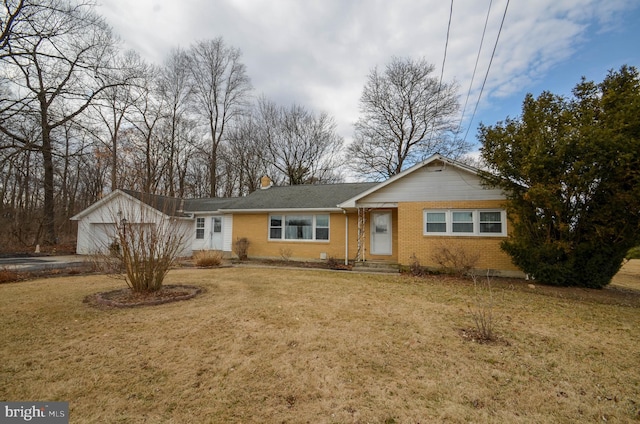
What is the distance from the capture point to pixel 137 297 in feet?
22.8

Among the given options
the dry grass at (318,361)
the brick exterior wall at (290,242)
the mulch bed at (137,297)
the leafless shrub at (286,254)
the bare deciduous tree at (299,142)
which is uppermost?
the bare deciduous tree at (299,142)

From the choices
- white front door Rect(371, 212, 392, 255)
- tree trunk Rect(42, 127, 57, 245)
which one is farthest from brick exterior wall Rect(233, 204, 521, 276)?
tree trunk Rect(42, 127, 57, 245)

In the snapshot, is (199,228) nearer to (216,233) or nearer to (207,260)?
(216,233)

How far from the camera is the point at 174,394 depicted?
3107mm

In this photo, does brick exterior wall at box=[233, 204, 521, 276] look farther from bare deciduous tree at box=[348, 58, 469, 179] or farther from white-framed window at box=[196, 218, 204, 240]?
bare deciduous tree at box=[348, 58, 469, 179]

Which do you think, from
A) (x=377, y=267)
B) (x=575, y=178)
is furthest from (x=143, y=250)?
(x=575, y=178)

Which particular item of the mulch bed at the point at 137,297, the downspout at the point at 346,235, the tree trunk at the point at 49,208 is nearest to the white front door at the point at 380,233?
the downspout at the point at 346,235

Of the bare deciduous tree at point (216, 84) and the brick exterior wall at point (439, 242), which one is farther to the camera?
the bare deciduous tree at point (216, 84)

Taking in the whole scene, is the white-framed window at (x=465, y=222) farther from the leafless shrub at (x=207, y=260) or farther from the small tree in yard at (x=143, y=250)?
the small tree in yard at (x=143, y=250)

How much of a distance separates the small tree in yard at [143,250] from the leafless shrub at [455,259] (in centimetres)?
923

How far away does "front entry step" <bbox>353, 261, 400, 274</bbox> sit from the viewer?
12.2 meters

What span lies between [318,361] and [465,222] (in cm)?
990

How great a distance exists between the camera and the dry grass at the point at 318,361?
9.59ft

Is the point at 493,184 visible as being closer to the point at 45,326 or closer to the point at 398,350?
the point at 398,350
